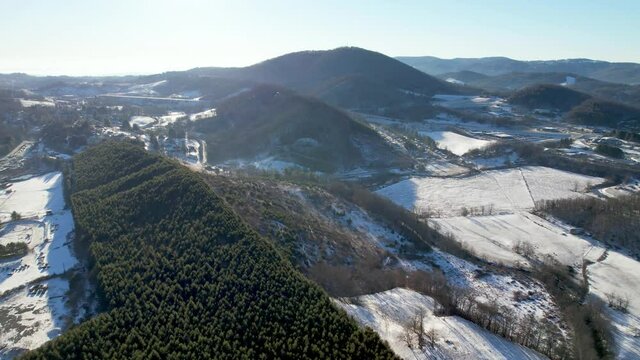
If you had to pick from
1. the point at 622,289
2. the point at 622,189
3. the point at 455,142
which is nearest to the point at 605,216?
the point at 622,289

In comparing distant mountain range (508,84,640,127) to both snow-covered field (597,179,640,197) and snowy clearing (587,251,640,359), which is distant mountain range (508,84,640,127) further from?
snowy clearing (587,251,640,359)

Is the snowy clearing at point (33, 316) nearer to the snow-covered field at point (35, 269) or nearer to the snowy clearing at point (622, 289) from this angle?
the snow-covered field at point (35, 269)

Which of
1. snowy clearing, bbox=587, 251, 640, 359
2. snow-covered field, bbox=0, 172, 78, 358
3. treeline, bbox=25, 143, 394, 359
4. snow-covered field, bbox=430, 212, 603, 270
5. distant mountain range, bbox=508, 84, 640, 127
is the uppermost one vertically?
distant mountain range, bbox=508, 84, 640, 127

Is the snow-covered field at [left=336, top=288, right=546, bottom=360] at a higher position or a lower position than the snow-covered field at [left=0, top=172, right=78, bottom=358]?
lower

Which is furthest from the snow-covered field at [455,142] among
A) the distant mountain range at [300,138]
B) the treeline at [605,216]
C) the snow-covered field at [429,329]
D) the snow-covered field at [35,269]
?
the snow-covered field at [35,269]

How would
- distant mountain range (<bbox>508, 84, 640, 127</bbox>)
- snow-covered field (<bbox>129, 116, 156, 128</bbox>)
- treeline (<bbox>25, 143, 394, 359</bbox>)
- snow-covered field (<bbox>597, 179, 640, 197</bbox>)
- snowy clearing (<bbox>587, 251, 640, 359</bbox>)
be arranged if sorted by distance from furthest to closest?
distant mountain range (<bbox>508, 84, 640, 127</bbox>) → snow-covered field (<bbox>129, 116, 156, 128</bbox>) → snow-covered field (<bbox>597, 179, 640, 197</bbox>) → snowy clearing (<bbox>587, 251, 640, 359</bbox>) → treeline (<bbox>25, 143, 394, 359</bbox>)

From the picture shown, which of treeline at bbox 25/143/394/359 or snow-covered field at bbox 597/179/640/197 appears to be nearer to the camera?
treeline at bbox 25/143/394/359

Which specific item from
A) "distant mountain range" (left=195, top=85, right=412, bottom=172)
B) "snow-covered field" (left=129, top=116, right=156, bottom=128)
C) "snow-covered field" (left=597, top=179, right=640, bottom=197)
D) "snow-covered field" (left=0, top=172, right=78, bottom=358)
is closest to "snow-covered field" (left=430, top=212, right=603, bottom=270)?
"snow-covered field" (left=597, top=179, right=640, bottom=197)

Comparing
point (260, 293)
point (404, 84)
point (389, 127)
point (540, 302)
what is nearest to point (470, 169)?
point (389, 127)
